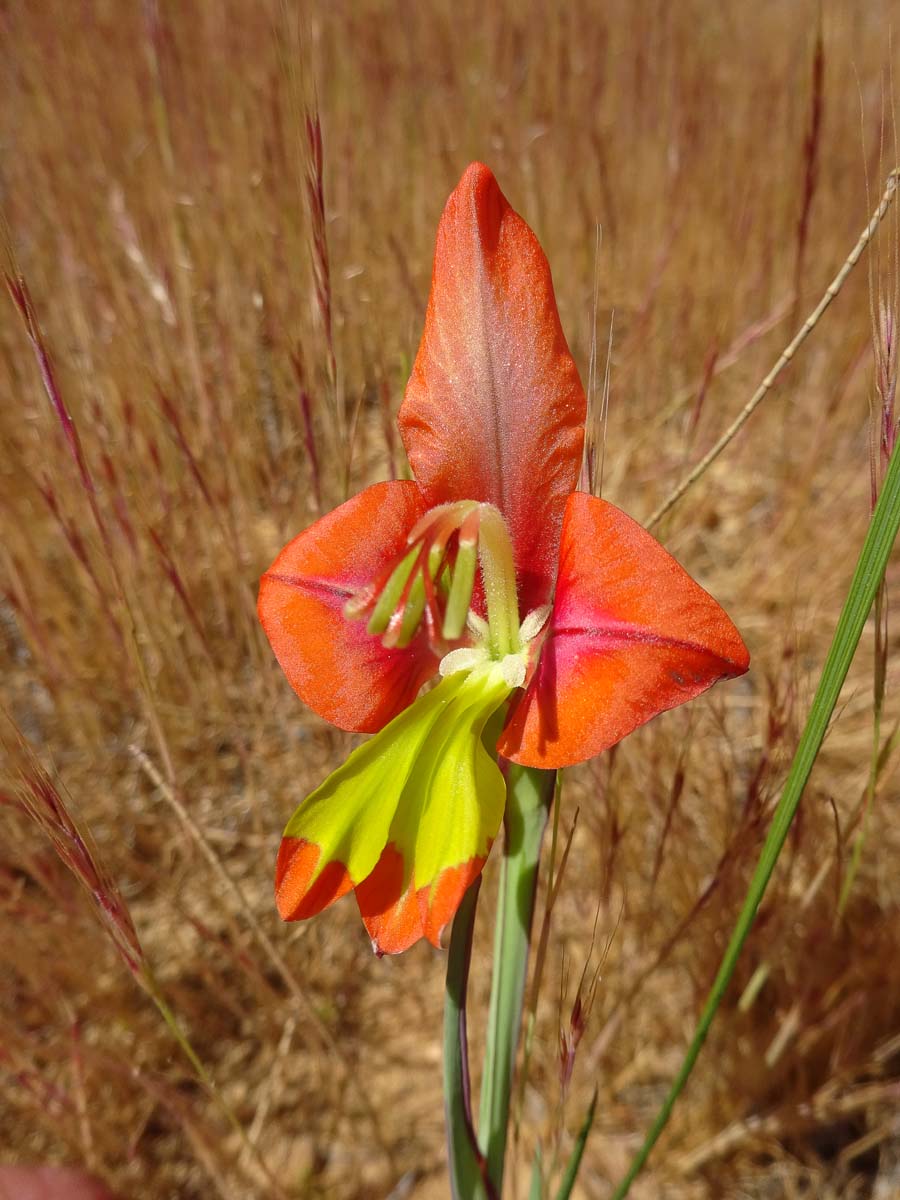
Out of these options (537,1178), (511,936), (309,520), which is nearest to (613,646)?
(511,936)

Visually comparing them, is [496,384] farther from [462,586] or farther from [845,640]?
[845,640]

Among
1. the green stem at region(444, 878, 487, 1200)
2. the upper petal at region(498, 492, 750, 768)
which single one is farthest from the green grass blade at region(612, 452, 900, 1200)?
the green stem at region(444, 878, 487, 1200)

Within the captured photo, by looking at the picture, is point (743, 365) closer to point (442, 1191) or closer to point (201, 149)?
point (201, 149)

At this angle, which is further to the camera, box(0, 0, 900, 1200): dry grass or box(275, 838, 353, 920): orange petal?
box(0, 0, 900, 1200): dry grass

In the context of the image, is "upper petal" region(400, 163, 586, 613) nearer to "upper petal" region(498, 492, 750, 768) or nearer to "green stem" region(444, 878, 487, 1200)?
"upper petal" region(498, 492, 750, 768)

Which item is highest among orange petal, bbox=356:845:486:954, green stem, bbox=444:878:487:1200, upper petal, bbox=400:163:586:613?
upper petal, bbox=400:163:586:613

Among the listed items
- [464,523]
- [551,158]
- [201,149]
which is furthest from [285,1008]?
[551,158]
